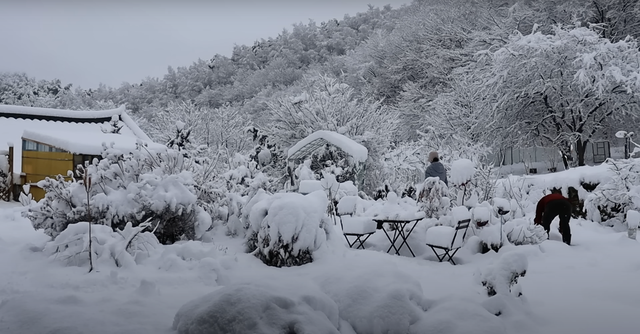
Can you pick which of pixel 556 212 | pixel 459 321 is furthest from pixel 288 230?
pixel 556 212

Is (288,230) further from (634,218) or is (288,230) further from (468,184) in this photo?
(634,218)

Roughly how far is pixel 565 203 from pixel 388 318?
4563 millimetres

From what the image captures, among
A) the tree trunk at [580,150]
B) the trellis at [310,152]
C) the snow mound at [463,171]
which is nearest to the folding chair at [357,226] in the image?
the snow mound at [463,171]

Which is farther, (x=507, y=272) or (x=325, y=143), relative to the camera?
(x=325, y=143)

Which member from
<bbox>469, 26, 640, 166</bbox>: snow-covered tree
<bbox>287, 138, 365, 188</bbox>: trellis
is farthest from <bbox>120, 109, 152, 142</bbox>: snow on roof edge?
<bbox>469, 26, 640, 166</bbox>: snow-covered tree

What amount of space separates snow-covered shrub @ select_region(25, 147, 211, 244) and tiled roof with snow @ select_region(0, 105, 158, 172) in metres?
5.43

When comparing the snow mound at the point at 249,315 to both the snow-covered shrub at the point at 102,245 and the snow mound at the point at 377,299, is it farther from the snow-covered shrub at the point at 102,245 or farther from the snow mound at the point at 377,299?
the snow-covered shrub at the point at 102,245

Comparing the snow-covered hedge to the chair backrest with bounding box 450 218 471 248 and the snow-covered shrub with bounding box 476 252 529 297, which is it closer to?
the chair backrest with bounding box 450 218 471 248

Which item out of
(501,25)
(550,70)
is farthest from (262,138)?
(501,25)

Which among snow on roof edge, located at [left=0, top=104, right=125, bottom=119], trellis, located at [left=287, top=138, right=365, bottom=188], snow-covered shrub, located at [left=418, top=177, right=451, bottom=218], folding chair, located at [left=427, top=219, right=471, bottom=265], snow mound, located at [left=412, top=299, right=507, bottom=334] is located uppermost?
snow on roof edge, located at [left=0, top=104, right=125, bottom=119]

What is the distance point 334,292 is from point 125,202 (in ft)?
11.8

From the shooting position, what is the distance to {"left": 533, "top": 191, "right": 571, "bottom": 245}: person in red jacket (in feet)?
20.7

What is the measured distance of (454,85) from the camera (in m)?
21.1

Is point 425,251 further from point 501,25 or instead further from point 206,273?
point 501,25
